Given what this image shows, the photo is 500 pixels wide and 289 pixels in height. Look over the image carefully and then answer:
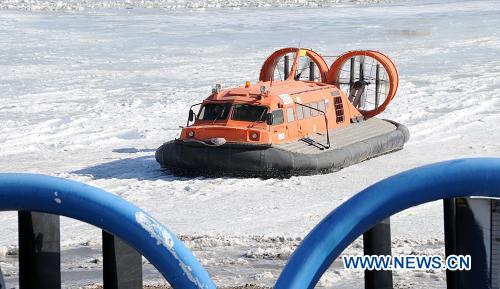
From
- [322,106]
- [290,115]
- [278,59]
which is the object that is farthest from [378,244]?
[278,59]

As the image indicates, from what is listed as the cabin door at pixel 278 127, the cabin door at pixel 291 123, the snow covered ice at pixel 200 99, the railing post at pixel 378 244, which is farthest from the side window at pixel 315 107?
the railing post at pixel 378 244

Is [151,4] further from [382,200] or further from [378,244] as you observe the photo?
[382,200]

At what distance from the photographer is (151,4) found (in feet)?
146

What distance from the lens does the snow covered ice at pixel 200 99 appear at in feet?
26.7

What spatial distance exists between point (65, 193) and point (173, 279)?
38 centimetres

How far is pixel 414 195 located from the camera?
2590 millimetres

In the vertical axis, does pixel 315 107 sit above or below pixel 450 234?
below

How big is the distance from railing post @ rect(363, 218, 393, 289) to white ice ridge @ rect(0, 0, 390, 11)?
38744mm

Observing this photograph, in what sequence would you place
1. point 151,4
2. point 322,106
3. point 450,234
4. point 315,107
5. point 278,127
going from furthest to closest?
point 151,4 → point 322,106 → point 315,107 → point 278,127 → point 450,234

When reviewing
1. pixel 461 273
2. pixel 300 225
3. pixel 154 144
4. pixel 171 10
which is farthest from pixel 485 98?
pixel 171 10

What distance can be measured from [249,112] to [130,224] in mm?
8790

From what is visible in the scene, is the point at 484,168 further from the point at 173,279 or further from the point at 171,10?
the point at 171,10

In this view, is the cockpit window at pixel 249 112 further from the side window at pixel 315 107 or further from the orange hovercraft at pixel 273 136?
the side window at pixel 315 107

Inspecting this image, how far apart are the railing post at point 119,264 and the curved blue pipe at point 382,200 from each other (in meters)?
0.57
